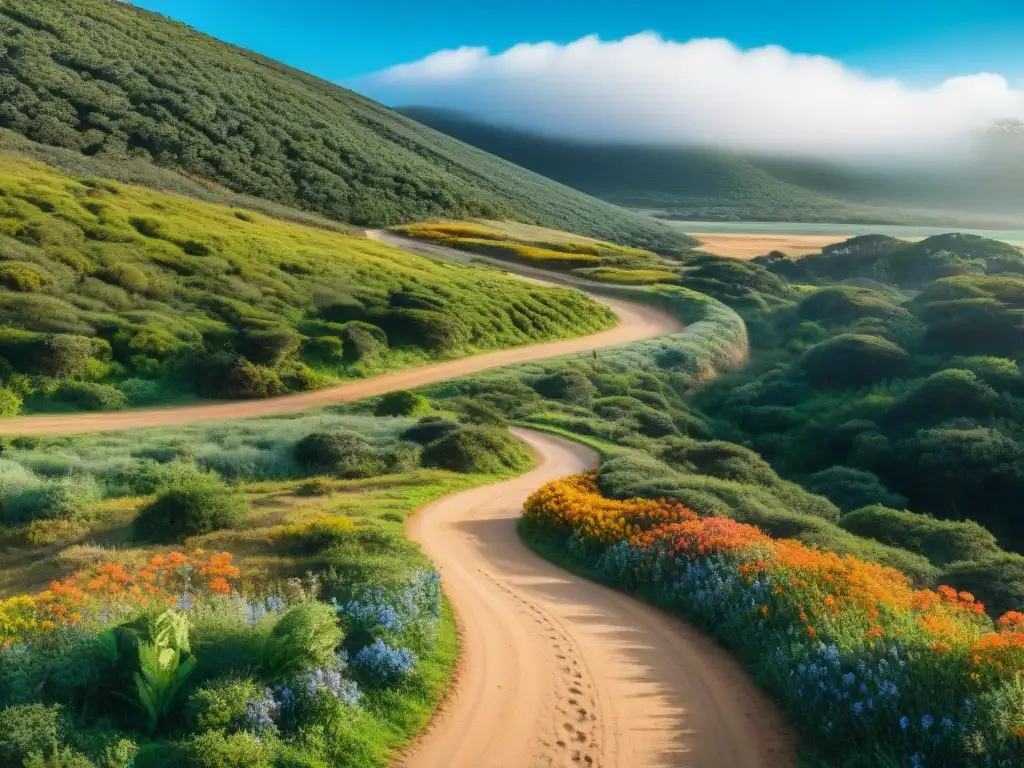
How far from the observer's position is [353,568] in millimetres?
10086

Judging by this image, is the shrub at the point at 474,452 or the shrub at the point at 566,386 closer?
the shrub at the point at 474,452

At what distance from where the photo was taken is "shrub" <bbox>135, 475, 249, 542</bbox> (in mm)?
12422

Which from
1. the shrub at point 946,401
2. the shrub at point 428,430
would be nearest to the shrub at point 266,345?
the shrub at point 428,430

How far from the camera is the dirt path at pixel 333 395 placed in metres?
23.3

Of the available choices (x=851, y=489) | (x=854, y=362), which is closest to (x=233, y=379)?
(x=851, y=489)

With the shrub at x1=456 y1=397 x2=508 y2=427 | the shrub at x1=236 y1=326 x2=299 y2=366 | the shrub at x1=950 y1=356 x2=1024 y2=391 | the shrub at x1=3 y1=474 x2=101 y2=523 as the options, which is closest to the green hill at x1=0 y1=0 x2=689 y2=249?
the shrub at x1=236 y1=326 x2=299 y2=366

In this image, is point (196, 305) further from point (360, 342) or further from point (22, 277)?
point (360, 342)

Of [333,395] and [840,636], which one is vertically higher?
[840,636]

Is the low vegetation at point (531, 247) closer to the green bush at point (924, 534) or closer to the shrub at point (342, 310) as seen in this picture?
the shrub at point (342, 310)

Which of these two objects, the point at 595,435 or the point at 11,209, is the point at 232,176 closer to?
the point at 11,209

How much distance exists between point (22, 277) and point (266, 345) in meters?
9.03

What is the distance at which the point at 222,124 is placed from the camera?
82625mm

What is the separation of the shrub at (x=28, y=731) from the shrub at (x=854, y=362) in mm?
35014

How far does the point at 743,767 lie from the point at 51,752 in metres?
5.40
